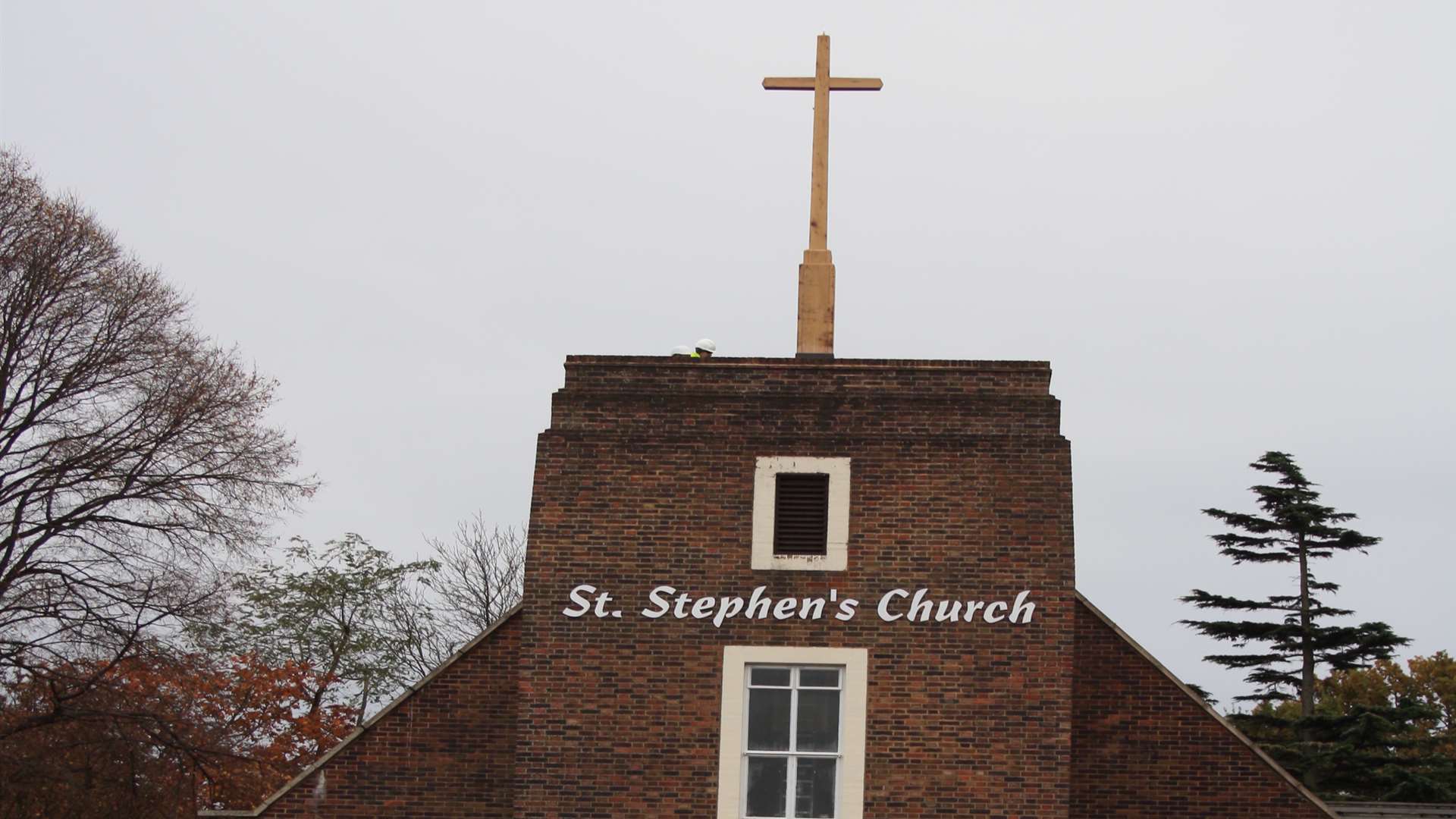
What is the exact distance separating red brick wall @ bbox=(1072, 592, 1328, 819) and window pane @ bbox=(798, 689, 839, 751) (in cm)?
355

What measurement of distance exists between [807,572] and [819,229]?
5.05 metres

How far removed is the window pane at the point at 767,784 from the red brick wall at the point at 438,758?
373cm

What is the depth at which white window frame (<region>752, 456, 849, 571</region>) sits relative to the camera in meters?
22.0

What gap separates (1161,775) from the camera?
24.0m

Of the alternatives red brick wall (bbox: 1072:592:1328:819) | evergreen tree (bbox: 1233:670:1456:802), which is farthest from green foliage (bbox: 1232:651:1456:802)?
red brick wall (bbox: 1072:592:1328:819)

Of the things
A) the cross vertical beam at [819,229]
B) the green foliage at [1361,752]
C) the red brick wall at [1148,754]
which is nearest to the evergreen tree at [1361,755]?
the green foliage at [1361,752]

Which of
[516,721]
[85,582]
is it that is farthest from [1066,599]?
[85,582]

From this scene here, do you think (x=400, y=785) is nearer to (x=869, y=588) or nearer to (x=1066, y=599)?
(x=869, y=588)

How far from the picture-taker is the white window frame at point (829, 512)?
2200 centimetres

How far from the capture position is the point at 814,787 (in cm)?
2167

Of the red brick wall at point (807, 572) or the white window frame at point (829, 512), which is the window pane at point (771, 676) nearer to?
the red brick wall at point (807, 572)

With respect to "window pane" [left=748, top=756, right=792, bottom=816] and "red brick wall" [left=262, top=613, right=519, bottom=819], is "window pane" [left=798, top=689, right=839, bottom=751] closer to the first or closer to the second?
"window pane" [left=748, top=756, right=792, bottom=816]

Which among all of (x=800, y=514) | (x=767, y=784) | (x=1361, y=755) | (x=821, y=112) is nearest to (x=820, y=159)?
(x=821, y=112)

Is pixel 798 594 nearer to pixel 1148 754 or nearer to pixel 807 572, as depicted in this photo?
pixel 807 572
